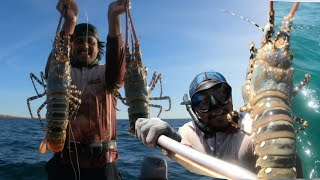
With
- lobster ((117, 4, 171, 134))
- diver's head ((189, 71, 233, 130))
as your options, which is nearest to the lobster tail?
diver's head ((189, 71, 233, 130))

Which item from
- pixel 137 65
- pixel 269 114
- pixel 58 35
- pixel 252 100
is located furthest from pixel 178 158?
pixel 58 35

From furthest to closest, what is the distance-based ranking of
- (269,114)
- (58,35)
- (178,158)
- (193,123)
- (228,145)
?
(58,35), (193,123), (228,145), (269,114), (178,158)

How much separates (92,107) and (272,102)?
9.63 ft

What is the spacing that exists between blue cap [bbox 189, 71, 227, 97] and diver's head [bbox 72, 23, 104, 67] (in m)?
1.97

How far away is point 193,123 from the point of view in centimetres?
463

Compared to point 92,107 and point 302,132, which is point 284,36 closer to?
point 92,107

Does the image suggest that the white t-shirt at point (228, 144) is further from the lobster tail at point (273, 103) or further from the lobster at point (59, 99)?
the lobster at point (59, 99)

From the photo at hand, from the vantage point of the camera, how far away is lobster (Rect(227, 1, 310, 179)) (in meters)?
3.00

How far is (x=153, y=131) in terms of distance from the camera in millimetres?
2975

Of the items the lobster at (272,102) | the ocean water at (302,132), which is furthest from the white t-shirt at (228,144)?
the ocean water at (302,132)

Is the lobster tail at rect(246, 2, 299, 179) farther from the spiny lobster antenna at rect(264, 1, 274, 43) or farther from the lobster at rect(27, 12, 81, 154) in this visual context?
the lobster at rect(27, 12, 81, 154)

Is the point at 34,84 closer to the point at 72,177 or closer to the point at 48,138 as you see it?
the point at 48,138

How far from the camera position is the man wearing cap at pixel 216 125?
395 centimetres

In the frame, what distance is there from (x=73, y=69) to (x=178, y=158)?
152 inches
